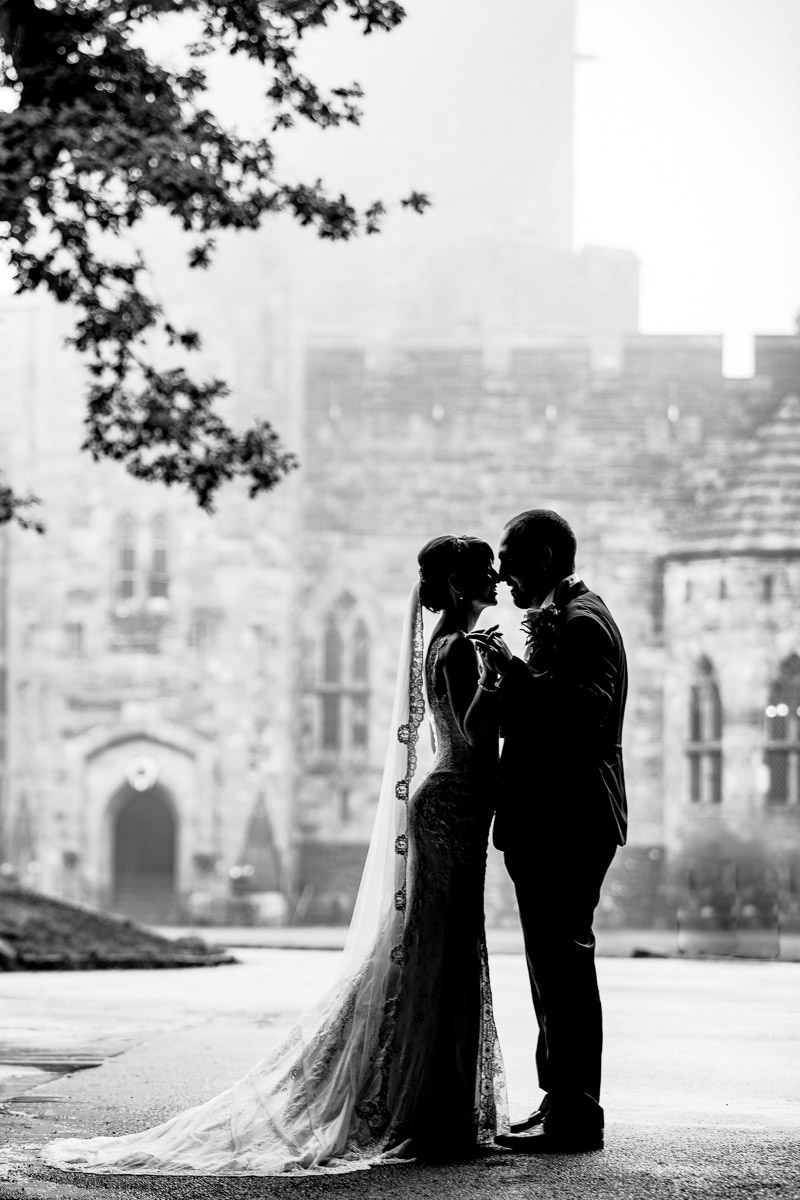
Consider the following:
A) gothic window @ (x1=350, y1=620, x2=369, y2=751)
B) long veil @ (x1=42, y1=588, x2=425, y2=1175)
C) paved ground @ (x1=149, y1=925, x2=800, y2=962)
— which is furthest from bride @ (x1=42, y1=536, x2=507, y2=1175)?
gothic window @ (x1=350, y1=620, x2=369, y2=751)

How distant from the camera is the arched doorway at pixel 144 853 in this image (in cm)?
3341

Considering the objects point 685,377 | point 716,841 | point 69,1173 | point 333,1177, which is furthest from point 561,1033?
point 685,377

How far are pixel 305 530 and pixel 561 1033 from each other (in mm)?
29418

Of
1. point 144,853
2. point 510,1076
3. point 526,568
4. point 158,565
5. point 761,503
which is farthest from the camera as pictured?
point 144,853

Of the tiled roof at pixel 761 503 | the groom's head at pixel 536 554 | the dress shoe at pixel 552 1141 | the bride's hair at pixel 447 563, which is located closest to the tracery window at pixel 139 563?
the tiled roof at pixel 761 503

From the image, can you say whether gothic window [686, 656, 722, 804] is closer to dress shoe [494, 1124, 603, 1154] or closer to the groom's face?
the groom's face

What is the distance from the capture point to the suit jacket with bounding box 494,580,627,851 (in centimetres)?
611

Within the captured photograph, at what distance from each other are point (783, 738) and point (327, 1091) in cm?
2797

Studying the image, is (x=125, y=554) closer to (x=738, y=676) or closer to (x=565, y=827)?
(x=738, y=676)

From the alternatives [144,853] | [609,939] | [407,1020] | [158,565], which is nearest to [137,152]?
[407,1020]

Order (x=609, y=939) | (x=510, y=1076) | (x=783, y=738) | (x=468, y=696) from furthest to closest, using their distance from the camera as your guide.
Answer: (x=783, y=738), (x=609, y=939), (x=510, y=1076), (x=468, y=696)

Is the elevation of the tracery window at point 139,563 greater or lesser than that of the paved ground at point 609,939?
greater

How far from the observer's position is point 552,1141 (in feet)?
19.9

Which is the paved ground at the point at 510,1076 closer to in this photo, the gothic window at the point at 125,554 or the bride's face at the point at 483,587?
the bride's face at the point at 483,587
